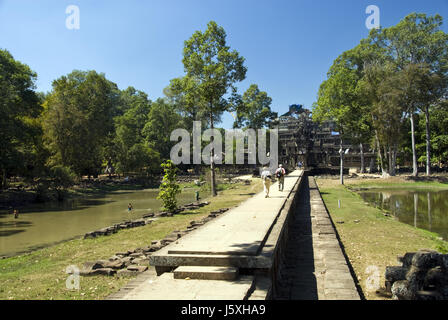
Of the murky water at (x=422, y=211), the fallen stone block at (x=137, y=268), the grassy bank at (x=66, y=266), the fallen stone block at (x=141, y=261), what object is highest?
the fallen stone block at (x=137, y=268)

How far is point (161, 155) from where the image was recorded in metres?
52.8

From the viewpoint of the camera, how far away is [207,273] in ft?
14.0

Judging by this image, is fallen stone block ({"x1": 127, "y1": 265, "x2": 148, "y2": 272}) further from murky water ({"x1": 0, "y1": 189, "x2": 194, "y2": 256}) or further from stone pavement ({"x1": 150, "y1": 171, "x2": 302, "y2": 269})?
murky water ({"x1": 0, "y1": 189, "x2": 194, "y2": 256})

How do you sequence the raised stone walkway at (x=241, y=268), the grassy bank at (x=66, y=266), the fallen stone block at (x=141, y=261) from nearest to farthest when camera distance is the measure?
the raised stone walkway at (x=241, y=268)
the grassy bank at (x=66, y=266)
the fallen stone block at (x=141, y=261)

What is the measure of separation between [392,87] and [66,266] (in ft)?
118

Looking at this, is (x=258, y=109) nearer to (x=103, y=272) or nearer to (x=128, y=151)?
(x=128, y=151)

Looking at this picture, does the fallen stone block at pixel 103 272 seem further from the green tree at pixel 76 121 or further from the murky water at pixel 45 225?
the green tree at pixel 76 121

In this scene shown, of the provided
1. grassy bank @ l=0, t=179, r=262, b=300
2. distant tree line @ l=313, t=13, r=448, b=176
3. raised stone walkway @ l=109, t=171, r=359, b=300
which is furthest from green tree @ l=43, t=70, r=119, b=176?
raised stone walkway @ l=109, t=171, r=359, b=300

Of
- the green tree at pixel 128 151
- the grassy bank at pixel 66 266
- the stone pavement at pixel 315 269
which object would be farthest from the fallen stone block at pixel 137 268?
the green tree at pixel 128 151

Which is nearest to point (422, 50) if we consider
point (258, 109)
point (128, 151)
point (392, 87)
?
point (392, 87)

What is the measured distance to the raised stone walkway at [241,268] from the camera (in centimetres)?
397

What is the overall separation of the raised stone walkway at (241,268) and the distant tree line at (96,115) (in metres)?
16.0
